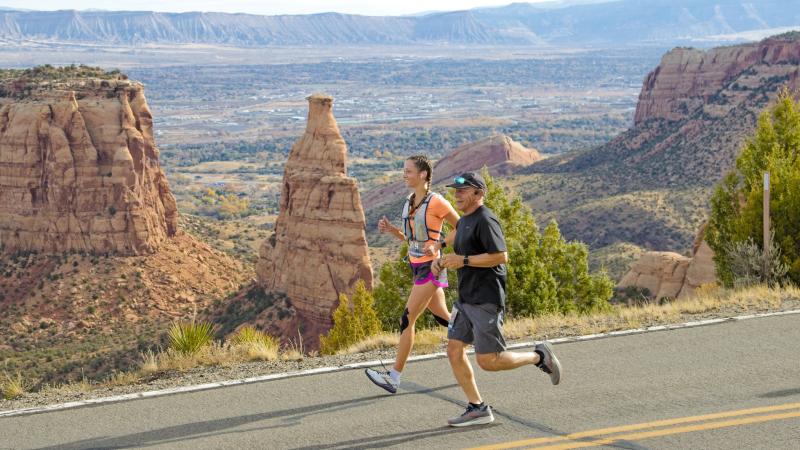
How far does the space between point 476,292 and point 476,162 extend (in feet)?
398

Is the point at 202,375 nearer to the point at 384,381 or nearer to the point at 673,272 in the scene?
the point at 384,381

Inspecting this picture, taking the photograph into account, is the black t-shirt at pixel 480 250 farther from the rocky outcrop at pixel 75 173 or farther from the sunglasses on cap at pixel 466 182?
the rocky outcrop at pixel 75 173

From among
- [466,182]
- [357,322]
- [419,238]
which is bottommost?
[357,322]

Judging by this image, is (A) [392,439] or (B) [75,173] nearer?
(A) [392,439]

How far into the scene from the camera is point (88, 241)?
174 feet

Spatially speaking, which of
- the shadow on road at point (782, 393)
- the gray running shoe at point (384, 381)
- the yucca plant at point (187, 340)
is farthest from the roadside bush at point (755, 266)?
the yucca plant at point (187, 340)

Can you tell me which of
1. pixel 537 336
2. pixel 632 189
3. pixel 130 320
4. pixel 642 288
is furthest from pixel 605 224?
pixel 537 336

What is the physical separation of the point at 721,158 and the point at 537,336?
7511 centimetres

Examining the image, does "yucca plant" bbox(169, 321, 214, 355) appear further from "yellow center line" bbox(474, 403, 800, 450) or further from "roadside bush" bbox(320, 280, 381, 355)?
"roadside bush" bbox(320, 280, 381, 355)

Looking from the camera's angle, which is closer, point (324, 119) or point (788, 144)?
point (788, 144)

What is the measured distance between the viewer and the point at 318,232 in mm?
45906

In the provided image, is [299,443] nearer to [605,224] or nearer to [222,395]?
[222,395]

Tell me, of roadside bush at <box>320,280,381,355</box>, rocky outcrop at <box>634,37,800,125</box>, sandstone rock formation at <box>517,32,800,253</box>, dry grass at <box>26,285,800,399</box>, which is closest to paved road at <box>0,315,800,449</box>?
dry grass at <box>26,285,800,399</box>

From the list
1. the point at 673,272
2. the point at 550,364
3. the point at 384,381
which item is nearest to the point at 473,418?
the point at 550,364
